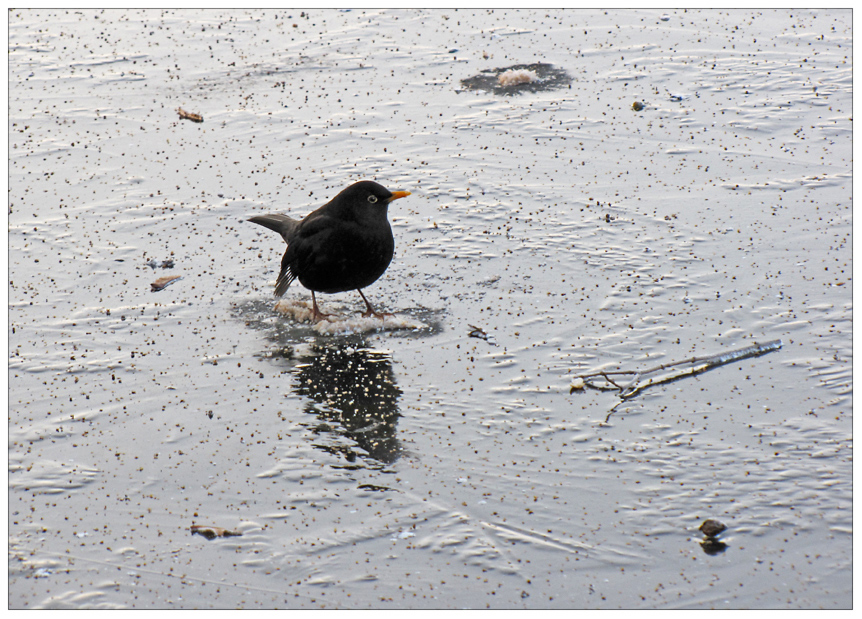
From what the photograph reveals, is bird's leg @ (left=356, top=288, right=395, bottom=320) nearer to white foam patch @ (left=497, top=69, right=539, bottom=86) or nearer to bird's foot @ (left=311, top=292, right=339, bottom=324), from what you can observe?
bird's foot @ (left=311, top=292, right=339, bottom=324)

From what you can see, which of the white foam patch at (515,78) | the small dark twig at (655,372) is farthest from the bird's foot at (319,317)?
the white foam patch at (515,78)

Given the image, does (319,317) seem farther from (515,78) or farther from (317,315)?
(515,78)

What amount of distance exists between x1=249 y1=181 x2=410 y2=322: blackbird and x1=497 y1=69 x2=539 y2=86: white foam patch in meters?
5.40

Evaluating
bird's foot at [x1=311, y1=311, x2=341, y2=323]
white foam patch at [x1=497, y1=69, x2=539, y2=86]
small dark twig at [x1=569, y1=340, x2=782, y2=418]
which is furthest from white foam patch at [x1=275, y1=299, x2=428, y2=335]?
white foam patch at [x1=497, y1=69, x2=539, y2=86]

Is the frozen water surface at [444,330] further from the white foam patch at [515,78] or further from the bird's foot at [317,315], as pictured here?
the white foam patch at [515,78]

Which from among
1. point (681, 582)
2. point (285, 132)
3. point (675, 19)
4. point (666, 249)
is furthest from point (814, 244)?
point (675, 19)

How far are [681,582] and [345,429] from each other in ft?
7.91

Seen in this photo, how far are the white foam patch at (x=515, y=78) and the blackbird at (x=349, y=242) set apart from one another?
5.40 metres

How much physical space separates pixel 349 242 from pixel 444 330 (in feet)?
3.42

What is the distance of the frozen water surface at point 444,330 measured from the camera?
Answer: 4.61 meters

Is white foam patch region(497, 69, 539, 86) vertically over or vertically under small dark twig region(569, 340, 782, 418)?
over

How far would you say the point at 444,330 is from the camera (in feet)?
23.0

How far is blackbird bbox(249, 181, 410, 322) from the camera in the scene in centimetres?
691

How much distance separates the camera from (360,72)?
40.9 feet
